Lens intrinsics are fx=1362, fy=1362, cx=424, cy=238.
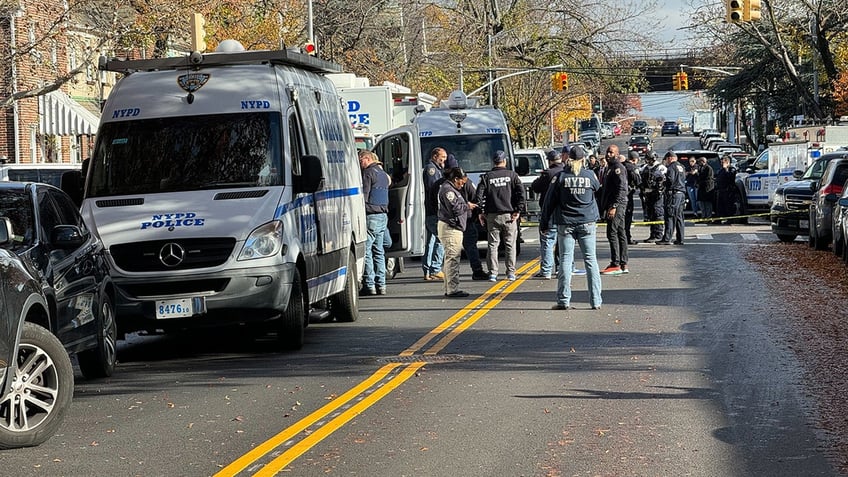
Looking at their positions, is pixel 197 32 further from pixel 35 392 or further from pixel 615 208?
pixel 35 392

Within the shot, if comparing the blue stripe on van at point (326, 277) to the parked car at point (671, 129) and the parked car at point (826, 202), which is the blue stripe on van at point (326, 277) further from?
the parked car at point (671, 129)

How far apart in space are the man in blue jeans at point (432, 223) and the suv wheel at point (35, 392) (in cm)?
1186

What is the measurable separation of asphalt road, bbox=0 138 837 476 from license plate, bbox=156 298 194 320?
1.57 ft

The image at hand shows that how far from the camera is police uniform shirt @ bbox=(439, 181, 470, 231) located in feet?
58.1

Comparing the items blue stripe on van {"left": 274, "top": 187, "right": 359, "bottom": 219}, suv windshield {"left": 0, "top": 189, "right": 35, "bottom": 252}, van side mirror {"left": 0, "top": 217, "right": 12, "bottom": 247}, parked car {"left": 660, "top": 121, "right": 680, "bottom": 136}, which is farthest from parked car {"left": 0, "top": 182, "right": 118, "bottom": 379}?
parked car {"left": 660, "top": 121, "right": 680, "bottom": 136}

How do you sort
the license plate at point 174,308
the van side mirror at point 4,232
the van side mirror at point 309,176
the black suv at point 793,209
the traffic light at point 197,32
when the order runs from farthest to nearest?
1. the black suv at point 793,209
2. the traffic light at point 197,32
3. the van side mirror at point 309,176
4. the license plate at point 174,308
5. the van side mirror at point 4,232

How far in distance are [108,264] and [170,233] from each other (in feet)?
2.00

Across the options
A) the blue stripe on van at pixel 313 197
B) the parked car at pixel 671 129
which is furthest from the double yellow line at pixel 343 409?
the parked car at pixel 671 129

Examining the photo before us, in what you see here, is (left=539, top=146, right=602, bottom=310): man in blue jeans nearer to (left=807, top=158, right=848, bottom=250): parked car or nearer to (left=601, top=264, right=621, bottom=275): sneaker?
(left=601, top=264, right=621, bottom=275): sneaker

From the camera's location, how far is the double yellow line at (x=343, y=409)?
7734 mm

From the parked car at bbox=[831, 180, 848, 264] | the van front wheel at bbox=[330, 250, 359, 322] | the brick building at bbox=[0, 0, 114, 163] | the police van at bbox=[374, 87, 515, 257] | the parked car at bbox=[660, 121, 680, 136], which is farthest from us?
the parked car at bbox=[660, 121, 680, 136]

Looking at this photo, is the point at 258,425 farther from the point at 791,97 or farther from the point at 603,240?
the point at 791,97

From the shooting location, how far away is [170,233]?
39.5ft

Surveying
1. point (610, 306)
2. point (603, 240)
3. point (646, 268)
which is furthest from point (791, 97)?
point (610, 306)
